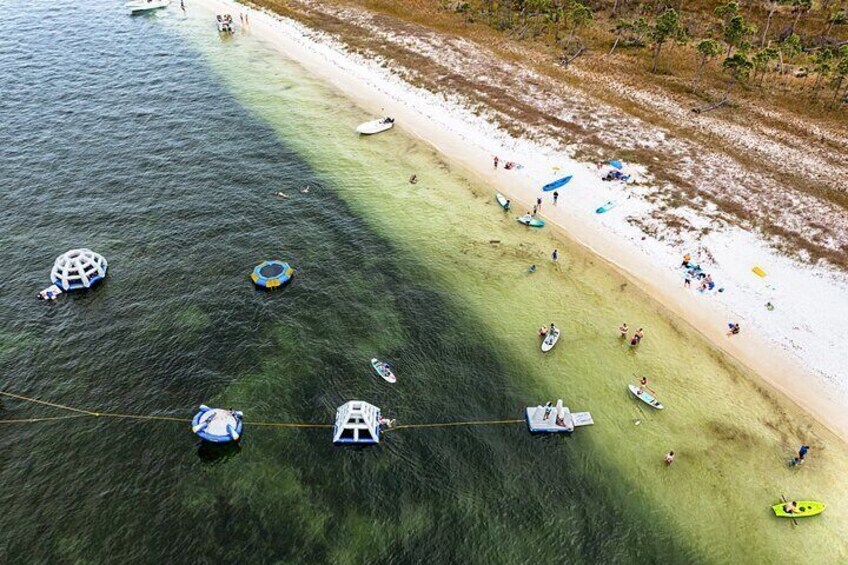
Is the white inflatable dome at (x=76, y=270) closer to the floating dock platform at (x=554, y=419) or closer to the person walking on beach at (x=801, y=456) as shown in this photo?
the floating dock platform at (x=554, y=419)

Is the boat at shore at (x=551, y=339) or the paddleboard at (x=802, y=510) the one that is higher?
the boat at shore at (x=551, y=339)

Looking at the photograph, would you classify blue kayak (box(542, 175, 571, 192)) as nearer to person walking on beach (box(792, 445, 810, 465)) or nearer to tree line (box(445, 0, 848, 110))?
person walking on beach (box(792, 445, 810, 465))

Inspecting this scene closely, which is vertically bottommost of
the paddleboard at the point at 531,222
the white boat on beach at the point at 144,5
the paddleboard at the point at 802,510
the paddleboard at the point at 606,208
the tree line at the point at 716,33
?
the paddleboard at the point at 802,510

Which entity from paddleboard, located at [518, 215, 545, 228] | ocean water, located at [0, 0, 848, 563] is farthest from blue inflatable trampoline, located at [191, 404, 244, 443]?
paddleboard, located at [518, 215, 545, 228]

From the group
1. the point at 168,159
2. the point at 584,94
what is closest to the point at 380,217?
the point at 168,159

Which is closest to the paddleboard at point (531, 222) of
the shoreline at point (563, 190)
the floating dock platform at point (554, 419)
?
the shoreline at point (563, 190)

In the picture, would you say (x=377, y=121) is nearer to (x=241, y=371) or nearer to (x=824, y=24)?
(x=241, y=371)

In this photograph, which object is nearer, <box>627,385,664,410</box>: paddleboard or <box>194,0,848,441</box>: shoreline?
<box>627,385,664,410</box>: paddleboard
